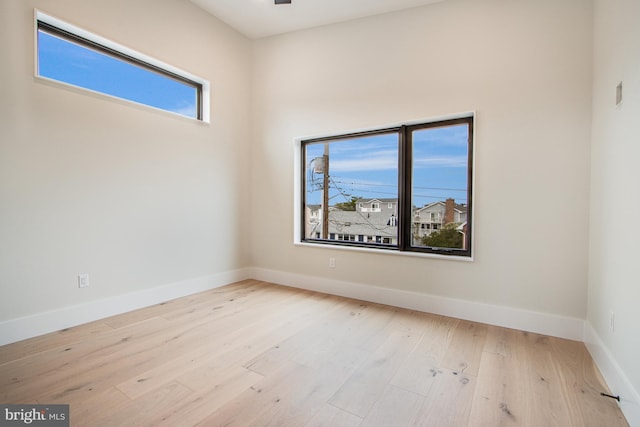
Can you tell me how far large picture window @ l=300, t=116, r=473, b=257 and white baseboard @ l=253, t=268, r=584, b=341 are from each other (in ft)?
1.62

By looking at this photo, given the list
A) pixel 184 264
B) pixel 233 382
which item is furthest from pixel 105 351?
pixel 184 264

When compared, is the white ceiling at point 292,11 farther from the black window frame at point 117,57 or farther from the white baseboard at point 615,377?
the white baseboard at point 615,377

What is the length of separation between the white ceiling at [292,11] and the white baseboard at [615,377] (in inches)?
132

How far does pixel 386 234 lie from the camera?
11.3 ft

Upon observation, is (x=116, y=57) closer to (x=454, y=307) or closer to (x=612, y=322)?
(x=454, y=307)

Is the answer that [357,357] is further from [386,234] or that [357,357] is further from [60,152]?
[60,152]

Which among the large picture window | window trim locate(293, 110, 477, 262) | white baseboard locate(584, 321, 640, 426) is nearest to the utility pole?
the large picture window

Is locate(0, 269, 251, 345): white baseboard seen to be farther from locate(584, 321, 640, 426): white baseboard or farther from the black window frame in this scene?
locate(584, 321, 640, 426): white baseboard

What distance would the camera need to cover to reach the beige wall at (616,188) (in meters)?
1.59

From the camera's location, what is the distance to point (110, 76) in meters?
2.88

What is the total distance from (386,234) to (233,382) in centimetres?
225

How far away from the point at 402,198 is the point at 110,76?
3.24 metres

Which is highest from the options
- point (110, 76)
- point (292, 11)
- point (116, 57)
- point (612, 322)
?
point (292, 11)

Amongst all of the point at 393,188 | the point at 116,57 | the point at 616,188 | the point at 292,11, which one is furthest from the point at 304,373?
the point at 292,11
